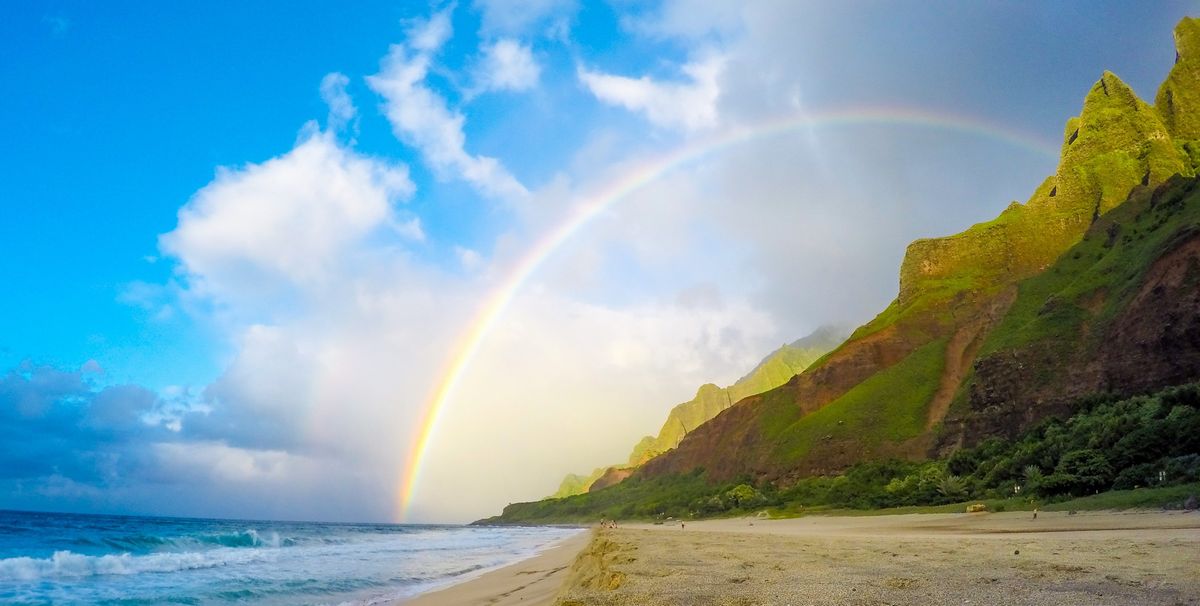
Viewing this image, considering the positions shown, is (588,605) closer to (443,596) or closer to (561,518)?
(443,596)

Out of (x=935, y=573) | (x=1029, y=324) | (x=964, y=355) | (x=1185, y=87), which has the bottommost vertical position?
(x=935, y=573)

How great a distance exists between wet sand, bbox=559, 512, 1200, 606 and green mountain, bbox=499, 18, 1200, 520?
17045 mm

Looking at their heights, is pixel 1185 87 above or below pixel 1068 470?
above

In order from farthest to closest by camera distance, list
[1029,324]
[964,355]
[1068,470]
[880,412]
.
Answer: [880,412]
[964,355]
[1029,324]
[1068,470]

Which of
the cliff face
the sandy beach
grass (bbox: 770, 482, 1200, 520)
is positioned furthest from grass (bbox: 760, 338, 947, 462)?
the sandy beach

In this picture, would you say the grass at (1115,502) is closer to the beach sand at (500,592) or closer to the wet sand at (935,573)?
the wet sand at (935,573)

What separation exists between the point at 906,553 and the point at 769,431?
90.5 metres

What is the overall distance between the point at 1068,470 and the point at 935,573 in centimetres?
1960

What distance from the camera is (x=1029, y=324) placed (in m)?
53.7

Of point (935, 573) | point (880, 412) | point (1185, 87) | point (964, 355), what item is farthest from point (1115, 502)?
point (1185, 87)

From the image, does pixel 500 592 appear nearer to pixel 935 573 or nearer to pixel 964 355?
pixel 935 573

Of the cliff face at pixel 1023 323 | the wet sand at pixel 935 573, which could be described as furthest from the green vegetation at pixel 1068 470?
the cliff face at pixel 1023 323

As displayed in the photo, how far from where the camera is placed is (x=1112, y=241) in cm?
5872

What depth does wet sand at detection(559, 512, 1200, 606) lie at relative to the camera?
695 cm
